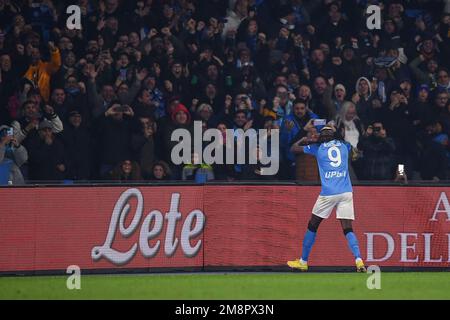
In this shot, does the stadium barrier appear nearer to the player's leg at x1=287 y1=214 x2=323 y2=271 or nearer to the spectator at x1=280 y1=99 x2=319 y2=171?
the player's leg at x1=287 y1=214 x2=323 y2=271

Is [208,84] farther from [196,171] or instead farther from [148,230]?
[148,230]

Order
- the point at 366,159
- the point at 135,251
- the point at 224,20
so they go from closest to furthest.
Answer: the point at 135,251
the point at 366,159
the point at 224,20

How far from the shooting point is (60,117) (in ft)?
61.0

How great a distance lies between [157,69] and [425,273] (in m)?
5.80

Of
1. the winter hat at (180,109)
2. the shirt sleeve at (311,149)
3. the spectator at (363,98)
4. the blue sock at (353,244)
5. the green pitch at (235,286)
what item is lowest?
the green pitch at (235,286)

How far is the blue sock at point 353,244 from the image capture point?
16.0 m

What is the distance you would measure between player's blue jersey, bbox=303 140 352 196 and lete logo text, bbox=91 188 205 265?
1.82m

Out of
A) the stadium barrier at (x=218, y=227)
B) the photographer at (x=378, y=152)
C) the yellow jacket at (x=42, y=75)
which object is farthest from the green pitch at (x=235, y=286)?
the yellow jacket at (x=42, y=75)

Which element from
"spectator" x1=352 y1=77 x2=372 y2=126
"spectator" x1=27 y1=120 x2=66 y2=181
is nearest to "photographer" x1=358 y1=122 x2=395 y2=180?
"spectator" x1=352 y1=77 x2=372 y2=126

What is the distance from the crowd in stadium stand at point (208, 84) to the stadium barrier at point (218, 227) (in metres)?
1.46

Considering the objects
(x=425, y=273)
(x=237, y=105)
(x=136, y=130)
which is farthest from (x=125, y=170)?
(x=425, y=273)

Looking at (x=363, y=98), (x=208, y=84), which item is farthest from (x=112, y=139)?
(x=363, y=98)

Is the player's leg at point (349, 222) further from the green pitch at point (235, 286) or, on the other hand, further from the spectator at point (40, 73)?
the spectator at point (40, 73)
